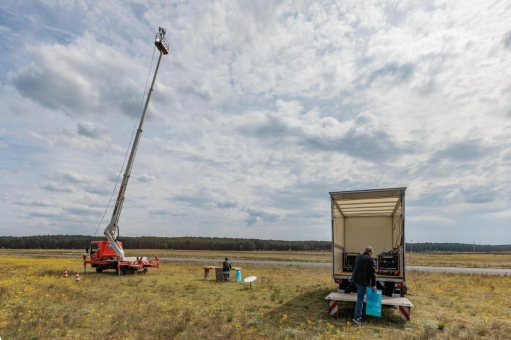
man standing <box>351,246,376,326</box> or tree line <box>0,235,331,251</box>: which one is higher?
man standing <box>351,246,376,326</box>

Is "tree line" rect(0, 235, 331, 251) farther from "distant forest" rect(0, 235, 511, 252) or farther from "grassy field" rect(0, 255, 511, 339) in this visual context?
"grassy field" rect(0, 255, 511, 339)

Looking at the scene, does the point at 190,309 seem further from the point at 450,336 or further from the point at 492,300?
the point at 492,300

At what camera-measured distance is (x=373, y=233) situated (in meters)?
15.2

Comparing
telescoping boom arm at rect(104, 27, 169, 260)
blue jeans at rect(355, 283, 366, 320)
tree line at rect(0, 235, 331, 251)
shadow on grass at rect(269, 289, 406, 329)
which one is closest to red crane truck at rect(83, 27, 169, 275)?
telescoping boom arm at rect(104, 27, 169, 260)

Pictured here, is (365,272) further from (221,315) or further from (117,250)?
(117,250)

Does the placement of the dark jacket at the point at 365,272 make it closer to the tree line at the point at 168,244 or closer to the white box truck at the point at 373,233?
the white box truck at the point at 373,233

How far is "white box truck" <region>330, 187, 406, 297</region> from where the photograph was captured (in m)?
10.9

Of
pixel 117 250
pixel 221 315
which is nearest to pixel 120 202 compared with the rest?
pixel 117 250

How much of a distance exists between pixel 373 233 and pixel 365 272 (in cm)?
623

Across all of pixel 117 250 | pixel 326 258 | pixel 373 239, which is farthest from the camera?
pixel 326 258

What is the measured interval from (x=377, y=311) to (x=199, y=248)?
12171 centimetres

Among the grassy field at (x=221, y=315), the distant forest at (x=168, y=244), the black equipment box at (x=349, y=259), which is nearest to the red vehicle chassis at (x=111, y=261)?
the grassy field at (x=221, y=315)

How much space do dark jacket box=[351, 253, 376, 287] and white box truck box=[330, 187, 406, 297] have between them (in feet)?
5.32

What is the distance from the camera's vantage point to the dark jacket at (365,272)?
9.40 meters
